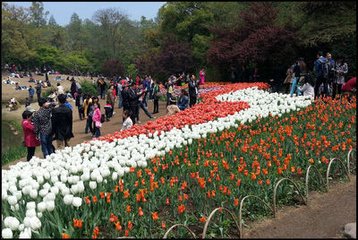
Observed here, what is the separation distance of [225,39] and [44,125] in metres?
16.9

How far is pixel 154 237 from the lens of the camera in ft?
16.8

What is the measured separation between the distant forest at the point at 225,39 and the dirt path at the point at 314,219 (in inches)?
237

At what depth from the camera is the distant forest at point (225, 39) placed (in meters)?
19.5

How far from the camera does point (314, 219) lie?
569 cm

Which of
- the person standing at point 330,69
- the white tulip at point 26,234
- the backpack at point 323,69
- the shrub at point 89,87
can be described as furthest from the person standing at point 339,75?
the shrub at point 89,87

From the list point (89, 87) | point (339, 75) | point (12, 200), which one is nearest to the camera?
point (12, 200)

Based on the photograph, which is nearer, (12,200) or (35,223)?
(35,223)

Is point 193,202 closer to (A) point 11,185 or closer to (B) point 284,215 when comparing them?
(B) point 284,215

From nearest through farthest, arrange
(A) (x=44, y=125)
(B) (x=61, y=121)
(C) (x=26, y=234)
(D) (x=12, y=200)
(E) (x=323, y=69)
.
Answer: (C) (x=26, y=234)
(D) (x=12, y=200)
(A) (x=44, y=125)
(B) (x=61, y=121)
(E) (x=323, y=69)

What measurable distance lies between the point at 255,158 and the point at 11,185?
12.4ft

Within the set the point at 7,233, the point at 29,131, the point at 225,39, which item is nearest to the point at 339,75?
the point at 29,131

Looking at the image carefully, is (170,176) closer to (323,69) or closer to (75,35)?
(323,69)

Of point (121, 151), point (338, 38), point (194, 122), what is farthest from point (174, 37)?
point (121, 151)

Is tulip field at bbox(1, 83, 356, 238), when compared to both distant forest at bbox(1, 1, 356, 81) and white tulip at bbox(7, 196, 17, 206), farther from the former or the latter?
distant forest at bbox(1, 1, 356, 81)
